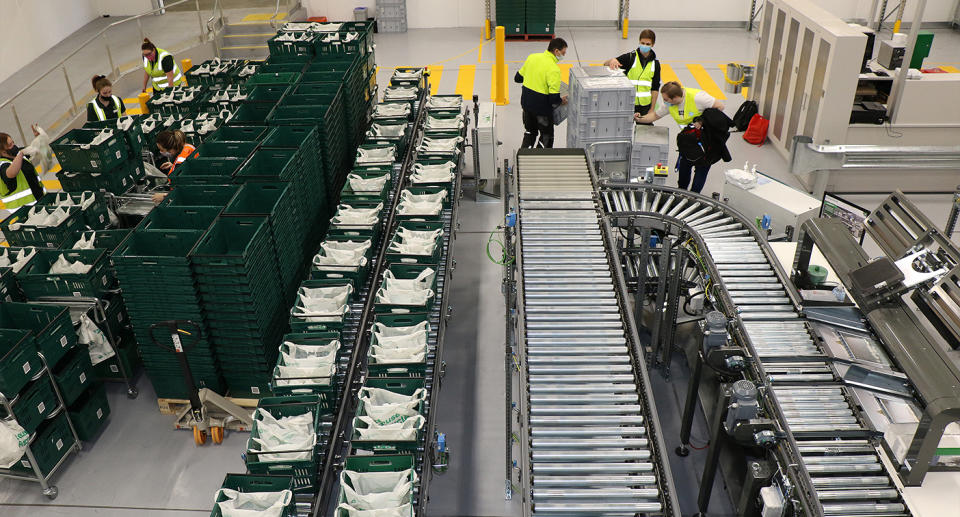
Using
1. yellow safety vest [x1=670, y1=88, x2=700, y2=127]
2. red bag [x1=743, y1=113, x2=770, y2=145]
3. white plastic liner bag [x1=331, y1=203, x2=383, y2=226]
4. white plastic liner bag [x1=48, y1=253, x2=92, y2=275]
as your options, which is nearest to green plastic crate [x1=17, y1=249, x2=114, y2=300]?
white plastic liner bag [x1=48, y1=253, x2=92, y2=275]

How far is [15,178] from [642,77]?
29.2 ft

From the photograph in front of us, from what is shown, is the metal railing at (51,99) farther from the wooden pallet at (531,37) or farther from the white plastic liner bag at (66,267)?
the wooden pallet at (531,37)

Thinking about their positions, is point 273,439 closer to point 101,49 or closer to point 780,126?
point 780,126

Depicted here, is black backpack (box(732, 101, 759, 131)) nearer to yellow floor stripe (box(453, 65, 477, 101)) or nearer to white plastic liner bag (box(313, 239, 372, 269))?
yellow floor stripe (box(453, 65, 477, 101))

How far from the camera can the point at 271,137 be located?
8867 mm

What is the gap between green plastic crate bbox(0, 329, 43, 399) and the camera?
5773 mm

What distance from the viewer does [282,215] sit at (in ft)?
24.0

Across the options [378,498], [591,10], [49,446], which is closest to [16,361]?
[49,446]

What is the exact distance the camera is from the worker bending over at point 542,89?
10453mm

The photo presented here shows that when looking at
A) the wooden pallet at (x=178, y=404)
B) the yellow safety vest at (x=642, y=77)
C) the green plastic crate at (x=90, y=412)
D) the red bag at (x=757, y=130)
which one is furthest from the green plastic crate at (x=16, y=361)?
the red bag at (x=757, y=130)

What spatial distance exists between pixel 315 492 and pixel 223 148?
16.2 ft

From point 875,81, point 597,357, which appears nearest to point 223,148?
point 597,357

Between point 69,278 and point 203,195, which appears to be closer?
point 69,278

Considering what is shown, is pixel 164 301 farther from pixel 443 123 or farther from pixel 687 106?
pixel 687 106
